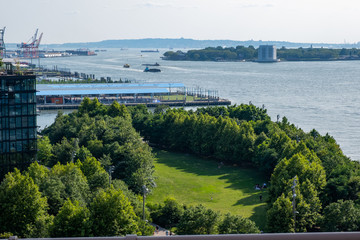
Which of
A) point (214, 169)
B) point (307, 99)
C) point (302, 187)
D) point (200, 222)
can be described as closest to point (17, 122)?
point (200, 222)

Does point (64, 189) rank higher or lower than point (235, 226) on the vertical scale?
higher

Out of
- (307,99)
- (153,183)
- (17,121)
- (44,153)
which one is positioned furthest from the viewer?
(307,99)

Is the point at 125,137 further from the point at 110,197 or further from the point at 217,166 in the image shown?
the point at 110,197

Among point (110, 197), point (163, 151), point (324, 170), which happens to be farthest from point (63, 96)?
point (110, 197)

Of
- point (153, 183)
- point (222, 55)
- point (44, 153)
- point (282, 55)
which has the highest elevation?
point (282, 55)

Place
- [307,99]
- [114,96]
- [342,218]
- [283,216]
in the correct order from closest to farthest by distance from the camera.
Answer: [342,218], [283,216], [307,99], [114,96]

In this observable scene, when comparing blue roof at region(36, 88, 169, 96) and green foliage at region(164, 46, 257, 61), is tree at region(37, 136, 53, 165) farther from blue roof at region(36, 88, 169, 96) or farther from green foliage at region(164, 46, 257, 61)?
green foliage at region(164, 46, 257, 61)

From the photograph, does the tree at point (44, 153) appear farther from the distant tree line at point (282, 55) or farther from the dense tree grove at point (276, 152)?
the distant tree line at point (282, 55)

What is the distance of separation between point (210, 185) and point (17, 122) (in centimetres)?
1139

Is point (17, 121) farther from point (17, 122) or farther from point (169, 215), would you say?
point (169, 215)

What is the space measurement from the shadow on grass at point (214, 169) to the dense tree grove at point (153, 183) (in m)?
0.74

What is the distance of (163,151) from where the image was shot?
37.8m

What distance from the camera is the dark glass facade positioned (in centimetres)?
2092

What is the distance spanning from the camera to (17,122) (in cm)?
2128
